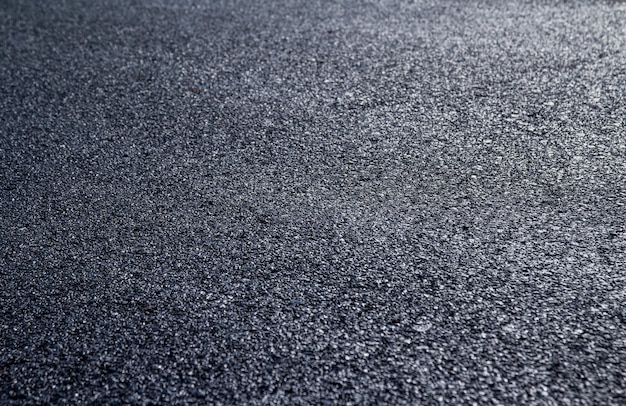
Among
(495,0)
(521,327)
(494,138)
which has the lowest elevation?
(521,327)

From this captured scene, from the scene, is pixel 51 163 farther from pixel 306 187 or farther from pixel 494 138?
pixel 494 138

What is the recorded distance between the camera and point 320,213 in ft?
10.3

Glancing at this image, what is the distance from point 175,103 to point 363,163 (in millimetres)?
1345

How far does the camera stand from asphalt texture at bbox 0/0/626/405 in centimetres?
233

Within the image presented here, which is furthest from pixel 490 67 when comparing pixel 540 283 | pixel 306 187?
pixel 540 283

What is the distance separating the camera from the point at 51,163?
369 cm

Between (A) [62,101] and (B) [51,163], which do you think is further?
(A) [62,101]

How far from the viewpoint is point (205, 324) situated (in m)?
2.53

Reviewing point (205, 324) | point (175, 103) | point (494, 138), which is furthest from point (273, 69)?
point (205, 324)

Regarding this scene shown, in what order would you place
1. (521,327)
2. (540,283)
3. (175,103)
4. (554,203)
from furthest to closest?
1. (175,103)
2. (554,203)
3. (540,283)
4. (521,327)

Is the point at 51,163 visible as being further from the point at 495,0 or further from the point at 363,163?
the point at 495,0

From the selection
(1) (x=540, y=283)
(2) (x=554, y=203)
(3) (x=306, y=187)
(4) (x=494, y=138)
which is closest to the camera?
(1) (x=540, y=283)

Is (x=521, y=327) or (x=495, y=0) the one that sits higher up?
(x=495, y=0)

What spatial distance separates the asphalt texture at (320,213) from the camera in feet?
7.64
